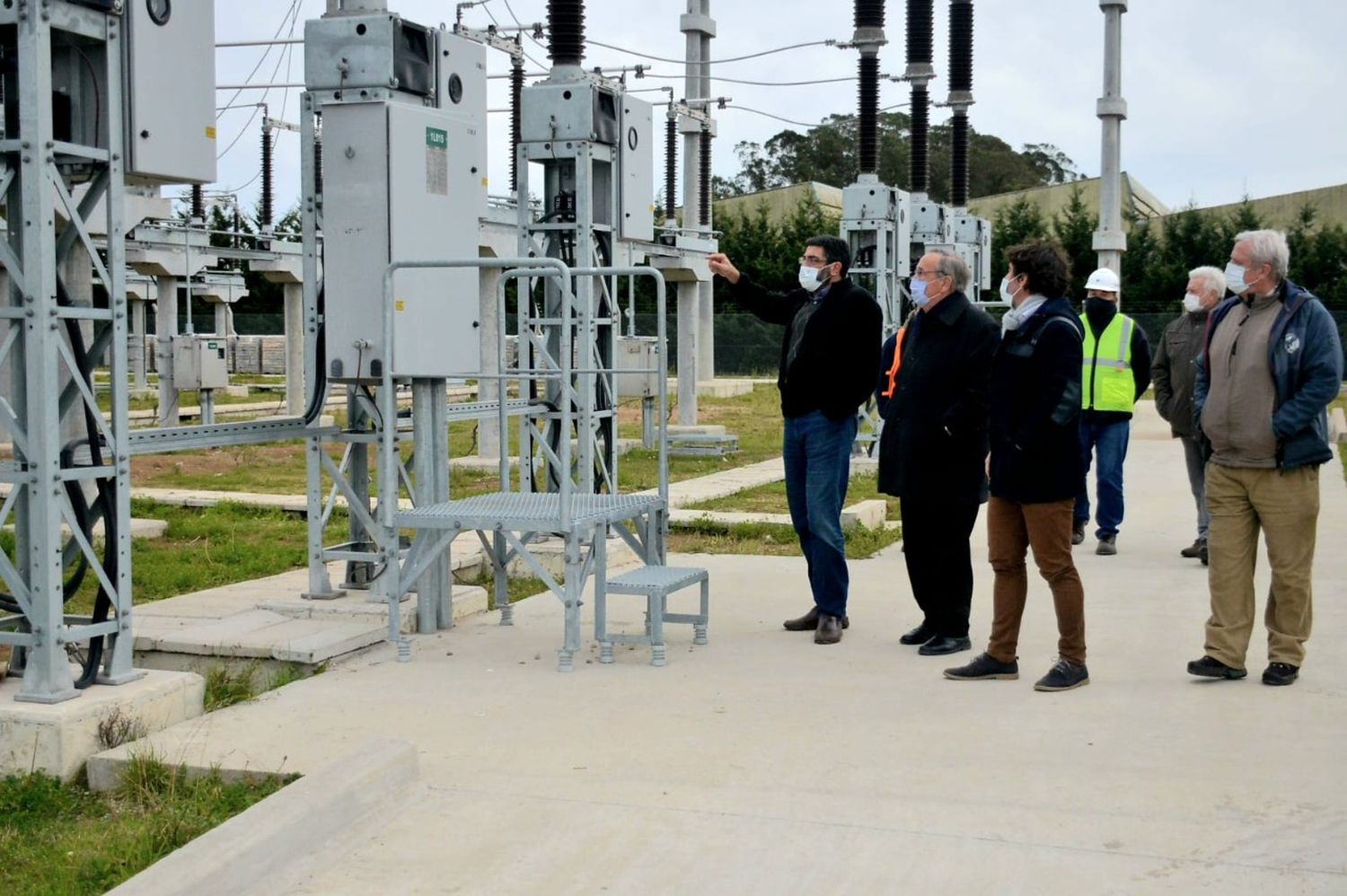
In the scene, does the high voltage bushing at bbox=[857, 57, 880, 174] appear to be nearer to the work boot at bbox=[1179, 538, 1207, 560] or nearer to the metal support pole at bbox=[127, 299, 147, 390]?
the work boot at bbox=[1179, 538, 1207, 560]

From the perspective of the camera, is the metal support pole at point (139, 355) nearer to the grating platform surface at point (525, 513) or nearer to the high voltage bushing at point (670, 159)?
the high voltage bushing at point (670, 159)

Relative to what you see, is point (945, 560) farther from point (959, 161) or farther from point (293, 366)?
point (293, 366)

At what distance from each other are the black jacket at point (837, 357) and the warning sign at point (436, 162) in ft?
7.11

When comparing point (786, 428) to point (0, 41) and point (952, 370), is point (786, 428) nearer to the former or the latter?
point (952, 370)

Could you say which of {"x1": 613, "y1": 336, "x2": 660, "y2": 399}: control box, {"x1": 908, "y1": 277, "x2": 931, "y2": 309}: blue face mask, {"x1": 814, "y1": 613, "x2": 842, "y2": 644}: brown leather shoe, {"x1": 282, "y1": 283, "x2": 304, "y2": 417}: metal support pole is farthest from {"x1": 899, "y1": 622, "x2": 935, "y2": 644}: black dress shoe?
{"x1": 282, "y1": 283, "x2": 304, "y2": 417}: metal support pole

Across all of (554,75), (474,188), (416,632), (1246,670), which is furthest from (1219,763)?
(554,75)

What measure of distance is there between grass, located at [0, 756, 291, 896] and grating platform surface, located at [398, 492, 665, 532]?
228cm

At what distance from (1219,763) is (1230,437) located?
6.20ft

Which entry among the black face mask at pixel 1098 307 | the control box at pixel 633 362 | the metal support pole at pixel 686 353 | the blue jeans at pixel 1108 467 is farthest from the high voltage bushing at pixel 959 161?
the blue jeans at pixel 1108 467

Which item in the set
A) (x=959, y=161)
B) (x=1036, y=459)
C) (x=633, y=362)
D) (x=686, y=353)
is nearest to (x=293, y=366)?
(x=686, y=353)

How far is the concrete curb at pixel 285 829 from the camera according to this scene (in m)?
4.59

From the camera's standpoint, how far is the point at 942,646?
26.9 ft

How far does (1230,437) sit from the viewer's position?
24.3 feet

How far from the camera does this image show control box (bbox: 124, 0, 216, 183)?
21.4 feet
